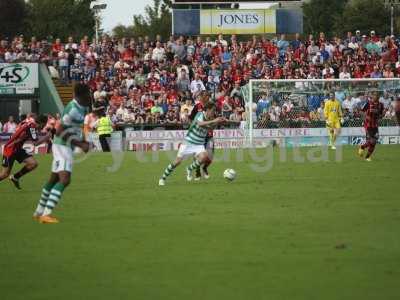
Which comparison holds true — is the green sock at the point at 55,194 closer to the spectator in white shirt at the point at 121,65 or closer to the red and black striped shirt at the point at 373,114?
the red and black striped shirt at the point at 373,114

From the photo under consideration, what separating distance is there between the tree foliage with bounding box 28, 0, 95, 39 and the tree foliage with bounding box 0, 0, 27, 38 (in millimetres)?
847

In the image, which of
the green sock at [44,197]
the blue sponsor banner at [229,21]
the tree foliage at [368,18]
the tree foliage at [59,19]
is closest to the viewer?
the green sock at [44,197]

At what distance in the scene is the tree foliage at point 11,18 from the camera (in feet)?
240

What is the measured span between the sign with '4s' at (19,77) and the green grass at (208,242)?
20.2m

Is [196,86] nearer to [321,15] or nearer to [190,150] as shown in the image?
[190,150]

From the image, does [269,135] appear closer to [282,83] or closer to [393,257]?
[282,83]

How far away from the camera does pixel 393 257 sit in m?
10.6

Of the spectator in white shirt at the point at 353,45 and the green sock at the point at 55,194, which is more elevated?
the spectator in white shirt at the point at 353,45

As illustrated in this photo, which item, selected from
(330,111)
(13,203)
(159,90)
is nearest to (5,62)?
(159,90)

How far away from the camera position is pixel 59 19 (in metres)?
77.4

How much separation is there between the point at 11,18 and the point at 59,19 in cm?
472

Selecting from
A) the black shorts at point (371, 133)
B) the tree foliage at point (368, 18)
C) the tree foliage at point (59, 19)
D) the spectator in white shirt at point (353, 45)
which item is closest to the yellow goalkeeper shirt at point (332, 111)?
the black shorts at point (371, 133)

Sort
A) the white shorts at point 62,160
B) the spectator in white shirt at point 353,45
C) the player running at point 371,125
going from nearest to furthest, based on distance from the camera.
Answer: the white shorts at point 62,160 → the player running at point 371,125 → the spectator in white shirt at point 353,45

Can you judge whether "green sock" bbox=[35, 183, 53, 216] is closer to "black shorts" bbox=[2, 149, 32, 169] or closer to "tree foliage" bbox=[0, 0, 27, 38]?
"black shorts" bbox=[2, 149, 32, 169]
